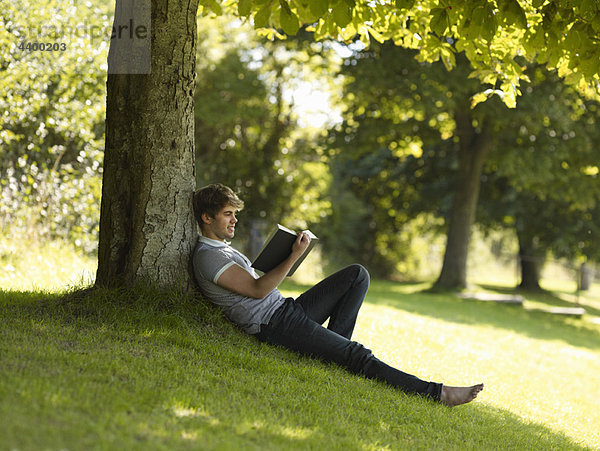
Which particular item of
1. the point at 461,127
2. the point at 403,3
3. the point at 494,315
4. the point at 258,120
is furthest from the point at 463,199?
Result: the point at 403,3

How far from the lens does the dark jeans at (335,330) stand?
5.32 meters

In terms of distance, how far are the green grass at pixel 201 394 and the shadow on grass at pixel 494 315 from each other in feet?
17.8

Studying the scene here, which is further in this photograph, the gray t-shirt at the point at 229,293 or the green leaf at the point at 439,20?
the green leaf at the point at 439,20

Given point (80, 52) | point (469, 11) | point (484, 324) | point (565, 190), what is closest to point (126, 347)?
point (469, 11)

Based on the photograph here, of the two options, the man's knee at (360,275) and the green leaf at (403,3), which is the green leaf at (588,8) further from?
the man's knee at (360,275)

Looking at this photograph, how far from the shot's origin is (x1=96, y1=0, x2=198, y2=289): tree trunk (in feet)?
18.5

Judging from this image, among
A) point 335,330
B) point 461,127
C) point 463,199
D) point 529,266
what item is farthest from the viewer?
point 529,266

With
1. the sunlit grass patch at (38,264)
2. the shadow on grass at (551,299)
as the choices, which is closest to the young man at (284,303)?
the sunlit grass patch at (38,264)

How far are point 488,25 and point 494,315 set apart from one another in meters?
10.6

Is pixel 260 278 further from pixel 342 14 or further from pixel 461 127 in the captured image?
pixel 461 127

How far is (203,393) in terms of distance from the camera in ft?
13.5

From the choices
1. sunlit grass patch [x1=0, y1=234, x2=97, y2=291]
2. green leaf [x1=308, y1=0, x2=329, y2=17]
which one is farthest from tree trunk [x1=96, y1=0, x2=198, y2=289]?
sunlit grass patch [x1=0, y1=234, x2=97, y2=291]

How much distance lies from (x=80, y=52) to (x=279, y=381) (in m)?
7.57

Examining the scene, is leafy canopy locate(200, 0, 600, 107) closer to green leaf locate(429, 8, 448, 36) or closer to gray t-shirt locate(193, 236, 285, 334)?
green leaf locate(429, 8, 448, 36)
